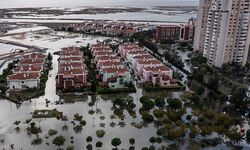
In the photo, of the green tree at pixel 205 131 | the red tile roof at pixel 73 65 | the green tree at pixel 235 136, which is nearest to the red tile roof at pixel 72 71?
the red tile roof at pixel 73 65

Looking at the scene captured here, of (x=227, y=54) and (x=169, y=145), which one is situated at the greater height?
(x=227, y=54)

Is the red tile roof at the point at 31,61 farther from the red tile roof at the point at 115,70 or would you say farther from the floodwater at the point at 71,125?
the red tile roof at the point at 115,70

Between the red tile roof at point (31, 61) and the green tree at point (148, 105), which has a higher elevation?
the red tile roof at point (31, 61)

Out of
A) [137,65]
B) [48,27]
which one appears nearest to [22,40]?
[48,27]

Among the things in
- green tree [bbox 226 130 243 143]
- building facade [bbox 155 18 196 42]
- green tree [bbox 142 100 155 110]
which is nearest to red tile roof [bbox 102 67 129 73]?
green tree [bbox 142 100 155 110]

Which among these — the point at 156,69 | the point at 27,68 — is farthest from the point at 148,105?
the point at 27,68

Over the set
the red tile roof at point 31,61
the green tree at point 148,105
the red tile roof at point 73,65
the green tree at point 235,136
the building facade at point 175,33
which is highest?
the building facade at point 175,33

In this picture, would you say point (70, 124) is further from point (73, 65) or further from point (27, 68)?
point (27, 68)

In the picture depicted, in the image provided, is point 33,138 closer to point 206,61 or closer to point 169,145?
point 169,145
